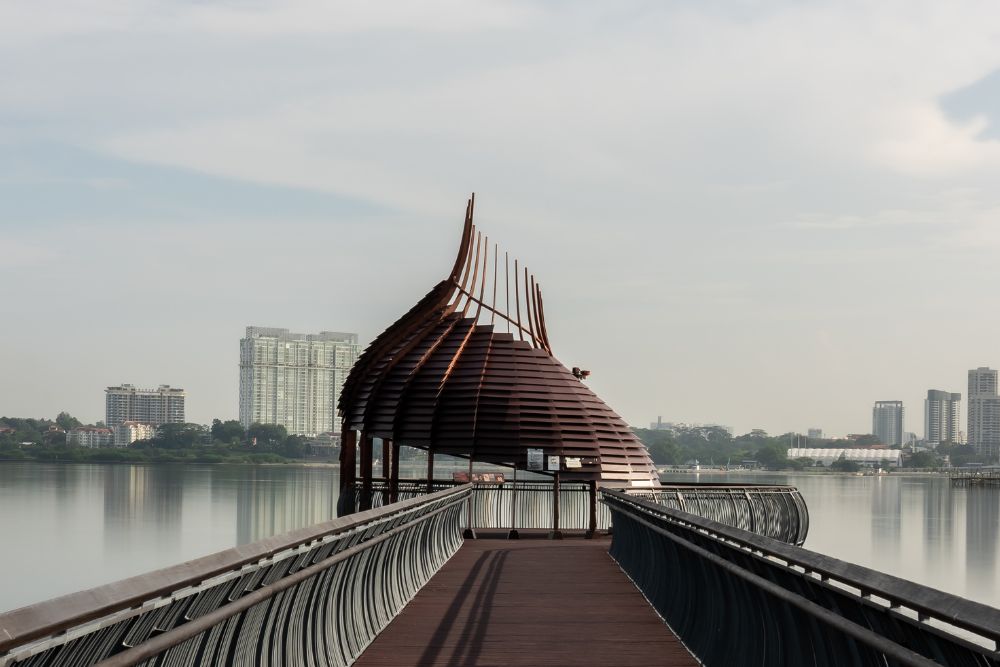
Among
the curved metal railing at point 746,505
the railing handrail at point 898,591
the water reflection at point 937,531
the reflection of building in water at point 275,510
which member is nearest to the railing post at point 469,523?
the curved metal railing at point 746,505

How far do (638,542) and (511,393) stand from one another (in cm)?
1511

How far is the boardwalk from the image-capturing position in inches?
418

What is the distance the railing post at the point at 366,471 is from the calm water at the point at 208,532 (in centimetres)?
1458

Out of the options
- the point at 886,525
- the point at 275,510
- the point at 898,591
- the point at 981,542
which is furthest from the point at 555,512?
the point at 275,510

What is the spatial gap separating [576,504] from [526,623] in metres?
20.8

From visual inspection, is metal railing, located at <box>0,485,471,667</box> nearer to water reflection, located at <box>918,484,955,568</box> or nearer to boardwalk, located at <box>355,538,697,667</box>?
boardwalk, located at <box>355,538,697,667</box>

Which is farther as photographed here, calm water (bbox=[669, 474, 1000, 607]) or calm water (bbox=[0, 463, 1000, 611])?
calm water (bbox=[669, 474, 1000, 607])

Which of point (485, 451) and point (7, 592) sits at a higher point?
point (485, 451)

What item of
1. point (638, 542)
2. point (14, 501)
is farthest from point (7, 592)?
point (14, 501)

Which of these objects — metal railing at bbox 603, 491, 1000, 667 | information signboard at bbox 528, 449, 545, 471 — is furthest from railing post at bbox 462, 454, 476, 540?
metal railing at bbox 603, 491, 1000, 667

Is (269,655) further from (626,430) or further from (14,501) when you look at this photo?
(14,501)

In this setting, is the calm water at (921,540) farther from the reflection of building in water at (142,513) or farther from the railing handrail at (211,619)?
the reflection of building in water at (142,513)

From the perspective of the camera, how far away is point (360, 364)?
35.1 m

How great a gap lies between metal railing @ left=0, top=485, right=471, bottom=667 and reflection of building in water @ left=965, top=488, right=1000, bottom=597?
46.3 meters
